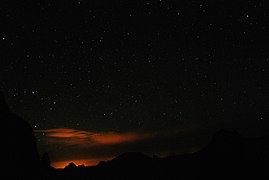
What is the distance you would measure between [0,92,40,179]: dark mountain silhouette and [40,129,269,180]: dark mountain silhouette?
33.1 meters

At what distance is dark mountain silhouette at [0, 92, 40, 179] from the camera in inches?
2239

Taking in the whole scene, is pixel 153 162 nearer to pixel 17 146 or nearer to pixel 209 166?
pixel 209 166

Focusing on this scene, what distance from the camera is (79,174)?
126 metres

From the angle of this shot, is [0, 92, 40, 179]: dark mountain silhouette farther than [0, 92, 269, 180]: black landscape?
No

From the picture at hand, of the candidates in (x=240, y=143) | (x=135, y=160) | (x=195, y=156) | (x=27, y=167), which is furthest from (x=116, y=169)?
(x=27, y=167)

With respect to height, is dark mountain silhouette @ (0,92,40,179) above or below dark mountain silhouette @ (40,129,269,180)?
above

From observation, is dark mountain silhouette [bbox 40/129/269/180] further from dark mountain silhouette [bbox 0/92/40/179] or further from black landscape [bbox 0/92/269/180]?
dark mountain silhouette [bbox 0/92/40/179]

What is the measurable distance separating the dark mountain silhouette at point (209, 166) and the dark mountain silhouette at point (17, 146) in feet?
109

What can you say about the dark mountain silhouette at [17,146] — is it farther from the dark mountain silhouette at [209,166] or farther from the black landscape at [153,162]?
the dark mountain silhouette at [209,166]

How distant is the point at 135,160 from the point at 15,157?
367ft

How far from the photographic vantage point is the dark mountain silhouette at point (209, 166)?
373 feet

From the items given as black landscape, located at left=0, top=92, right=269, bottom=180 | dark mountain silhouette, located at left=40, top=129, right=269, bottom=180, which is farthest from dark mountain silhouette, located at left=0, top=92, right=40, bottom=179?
dark mountain silhouette, located at left=40, top=129, right=269, bottom=180

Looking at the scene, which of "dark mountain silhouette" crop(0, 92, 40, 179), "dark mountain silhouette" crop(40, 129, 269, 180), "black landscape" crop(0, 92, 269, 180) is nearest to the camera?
"dark mountain silhouette" crop(0, 92, 40, 179)

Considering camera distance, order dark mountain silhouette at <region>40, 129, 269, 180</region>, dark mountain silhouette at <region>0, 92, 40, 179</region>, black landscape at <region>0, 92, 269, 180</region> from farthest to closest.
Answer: dark mountain silhouette at <region>40, 129, 269, 180</region> → black landscape at <region>0, 92, 269, 180</region> → dark mountain silhouette at <region>0, 92, 40, 179</region>
